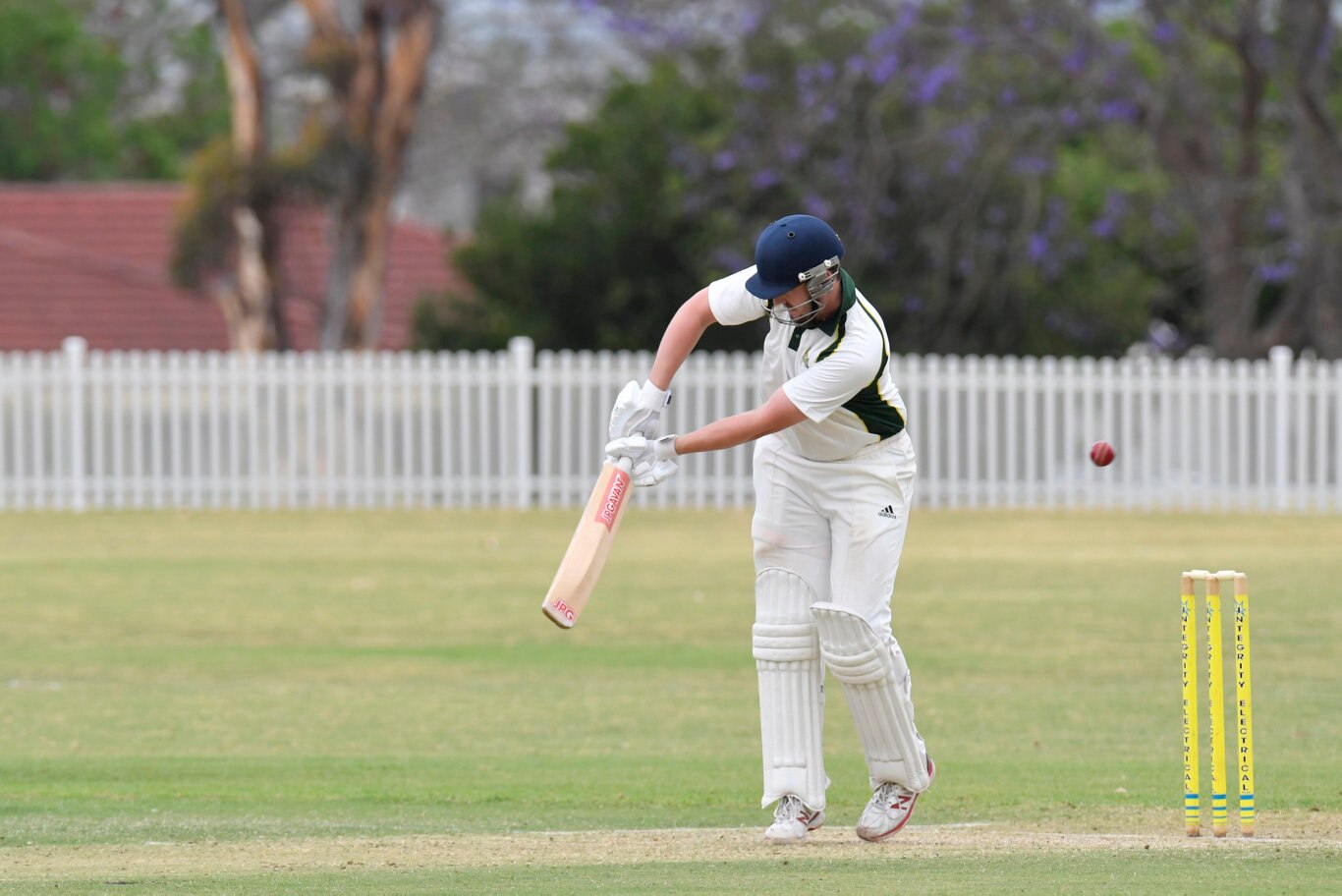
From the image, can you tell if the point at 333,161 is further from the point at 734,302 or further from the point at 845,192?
the point at 734,302

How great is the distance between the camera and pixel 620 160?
2631 cm

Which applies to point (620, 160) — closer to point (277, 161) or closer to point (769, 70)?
point (769, 70)

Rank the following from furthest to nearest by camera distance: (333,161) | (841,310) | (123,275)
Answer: (123,275), (333,161), (841,310)

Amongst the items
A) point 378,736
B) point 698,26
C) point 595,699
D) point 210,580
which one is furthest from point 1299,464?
point 378,736

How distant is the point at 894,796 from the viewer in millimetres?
6680

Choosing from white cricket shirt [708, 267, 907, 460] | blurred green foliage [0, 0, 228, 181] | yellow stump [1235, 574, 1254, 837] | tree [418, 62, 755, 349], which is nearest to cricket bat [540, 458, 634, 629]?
white cricket shirt [708, 267, 907, 460]

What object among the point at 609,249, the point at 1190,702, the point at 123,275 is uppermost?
the point at 123,275

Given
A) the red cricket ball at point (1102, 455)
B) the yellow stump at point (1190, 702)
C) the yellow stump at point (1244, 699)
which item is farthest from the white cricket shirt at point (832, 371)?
the red cricket ball at point (1102, 455)

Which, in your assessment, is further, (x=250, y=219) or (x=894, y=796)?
(x=250, y=219)

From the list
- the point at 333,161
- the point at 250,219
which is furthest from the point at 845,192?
the point at 250,219

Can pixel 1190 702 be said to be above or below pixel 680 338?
below

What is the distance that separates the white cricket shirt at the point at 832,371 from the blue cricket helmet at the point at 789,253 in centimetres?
11

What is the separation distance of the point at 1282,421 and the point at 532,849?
609 inches

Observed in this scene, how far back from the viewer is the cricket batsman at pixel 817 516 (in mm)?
6398
